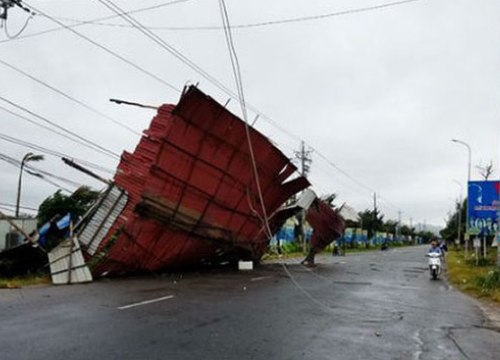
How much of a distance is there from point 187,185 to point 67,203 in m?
10.5

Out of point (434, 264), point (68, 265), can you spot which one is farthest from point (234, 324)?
point (434, 264)

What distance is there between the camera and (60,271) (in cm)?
1723

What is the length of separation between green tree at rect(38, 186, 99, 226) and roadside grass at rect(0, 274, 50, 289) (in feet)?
28.2

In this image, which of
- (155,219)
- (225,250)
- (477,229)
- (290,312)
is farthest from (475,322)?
(477,229)

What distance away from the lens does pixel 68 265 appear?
56.5 feet

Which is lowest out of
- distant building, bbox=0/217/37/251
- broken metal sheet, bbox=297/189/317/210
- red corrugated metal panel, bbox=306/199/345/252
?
distant building, bbox=0/217/37/251

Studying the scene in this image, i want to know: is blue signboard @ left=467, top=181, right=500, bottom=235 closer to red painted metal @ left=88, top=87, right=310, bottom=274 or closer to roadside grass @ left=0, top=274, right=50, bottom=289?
red painted metal @ left=88, top=87, right=310, bottom=274

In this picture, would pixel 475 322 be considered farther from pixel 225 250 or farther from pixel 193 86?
pixel 225 250

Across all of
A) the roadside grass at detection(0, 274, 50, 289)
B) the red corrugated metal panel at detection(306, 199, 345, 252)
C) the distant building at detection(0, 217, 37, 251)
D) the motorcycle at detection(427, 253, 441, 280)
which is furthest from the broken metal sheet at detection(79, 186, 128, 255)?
the red corrugated metal panel at detection(306, 199, 345, 252)

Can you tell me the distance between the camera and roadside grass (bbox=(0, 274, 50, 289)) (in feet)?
52.4

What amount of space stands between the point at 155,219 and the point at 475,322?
1138 centimetres

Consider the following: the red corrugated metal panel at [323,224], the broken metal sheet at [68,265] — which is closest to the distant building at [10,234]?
the broken metal sheet at [68,265]

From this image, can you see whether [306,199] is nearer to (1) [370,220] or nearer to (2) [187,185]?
(2) [187,185]

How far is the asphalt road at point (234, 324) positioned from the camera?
7070mm
